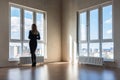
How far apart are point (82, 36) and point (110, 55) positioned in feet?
5.25

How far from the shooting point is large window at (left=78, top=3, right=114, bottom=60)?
6137mm

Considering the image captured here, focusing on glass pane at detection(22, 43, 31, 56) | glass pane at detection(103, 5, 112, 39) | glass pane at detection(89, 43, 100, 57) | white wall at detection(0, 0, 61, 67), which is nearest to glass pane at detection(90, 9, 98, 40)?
glass pane at detection(89, 43, 100, 57)

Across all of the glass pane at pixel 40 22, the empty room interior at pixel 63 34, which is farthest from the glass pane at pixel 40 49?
the glass pane at pixel 40 22

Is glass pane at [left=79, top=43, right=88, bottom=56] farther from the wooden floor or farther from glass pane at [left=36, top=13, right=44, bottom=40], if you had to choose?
the wooden floor

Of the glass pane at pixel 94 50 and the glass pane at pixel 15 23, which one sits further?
the glass pane at pixel 94 50

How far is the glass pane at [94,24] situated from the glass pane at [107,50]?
56 centimetres

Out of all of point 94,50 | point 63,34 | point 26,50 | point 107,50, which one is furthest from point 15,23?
point 107,50

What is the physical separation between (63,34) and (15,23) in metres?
2.50

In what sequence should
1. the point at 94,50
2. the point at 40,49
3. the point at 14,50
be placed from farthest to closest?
the point at 40,49
the point at 94,50
the point at 14,50

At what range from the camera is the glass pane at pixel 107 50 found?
604cm

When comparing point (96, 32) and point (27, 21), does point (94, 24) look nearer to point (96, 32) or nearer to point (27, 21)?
point (96, 32)

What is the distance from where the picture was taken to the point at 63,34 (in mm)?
7965

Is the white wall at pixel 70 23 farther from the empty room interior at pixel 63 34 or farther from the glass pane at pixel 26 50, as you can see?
the glass pane at pixel 26 50

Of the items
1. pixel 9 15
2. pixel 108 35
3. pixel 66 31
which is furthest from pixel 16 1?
pixel 108 35
